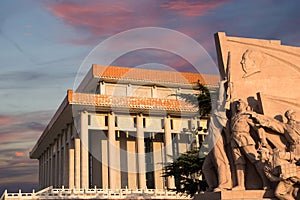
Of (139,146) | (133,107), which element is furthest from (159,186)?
(133,107)

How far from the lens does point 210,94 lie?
16000mm

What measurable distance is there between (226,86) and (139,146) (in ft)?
88.6

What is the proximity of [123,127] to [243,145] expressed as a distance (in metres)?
28.5

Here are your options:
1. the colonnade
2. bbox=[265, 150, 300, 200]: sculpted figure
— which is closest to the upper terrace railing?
the colonnade

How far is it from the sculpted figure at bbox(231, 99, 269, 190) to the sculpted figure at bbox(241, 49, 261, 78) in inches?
42.9

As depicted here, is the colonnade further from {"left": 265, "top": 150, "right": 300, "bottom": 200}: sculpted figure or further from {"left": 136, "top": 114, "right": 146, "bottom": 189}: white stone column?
{"left": 265, "top": 150, "right": 300, "bottom": 200}: sculpted figure

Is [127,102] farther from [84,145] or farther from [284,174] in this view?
[284,174]

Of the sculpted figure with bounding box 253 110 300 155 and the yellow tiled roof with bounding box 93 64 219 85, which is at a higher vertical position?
the yellow tiled roof with bounding box 93 64 219 85

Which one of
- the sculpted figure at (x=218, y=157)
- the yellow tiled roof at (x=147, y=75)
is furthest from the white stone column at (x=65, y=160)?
the sculpted figure at (x=218, y=157)

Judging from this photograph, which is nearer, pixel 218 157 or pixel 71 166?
pixel 218 157

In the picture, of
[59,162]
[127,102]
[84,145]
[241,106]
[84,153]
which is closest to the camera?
[241,106]

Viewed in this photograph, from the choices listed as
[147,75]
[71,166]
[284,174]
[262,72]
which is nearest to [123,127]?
[147,75]

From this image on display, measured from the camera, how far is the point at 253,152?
8375 mm

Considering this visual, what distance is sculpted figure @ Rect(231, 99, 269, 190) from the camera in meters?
8.37
